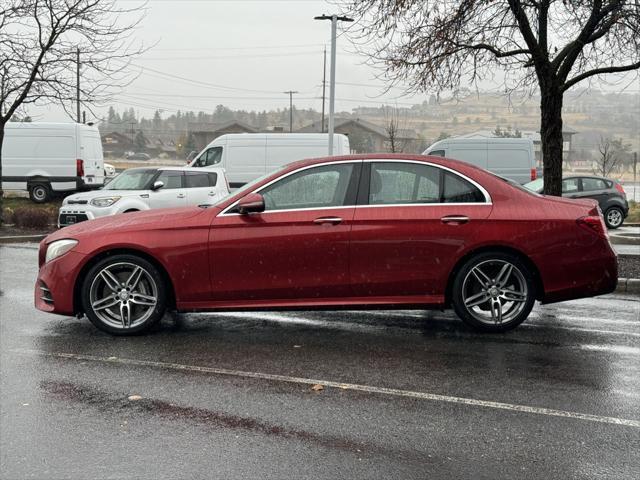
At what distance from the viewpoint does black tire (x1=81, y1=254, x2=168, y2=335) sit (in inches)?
260

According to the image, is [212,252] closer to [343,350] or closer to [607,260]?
[343,350]

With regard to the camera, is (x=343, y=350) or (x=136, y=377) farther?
(x=343, y=350)

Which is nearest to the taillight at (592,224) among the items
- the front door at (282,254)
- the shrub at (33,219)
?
the front door at (282,254)

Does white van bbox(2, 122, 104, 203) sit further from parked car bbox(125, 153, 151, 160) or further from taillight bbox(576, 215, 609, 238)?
parked car bbox(125, 153, 151, 160)

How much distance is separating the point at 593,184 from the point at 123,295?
17.8 meters

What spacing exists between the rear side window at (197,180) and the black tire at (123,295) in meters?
9.39

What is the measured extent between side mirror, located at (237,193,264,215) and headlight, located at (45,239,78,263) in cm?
155

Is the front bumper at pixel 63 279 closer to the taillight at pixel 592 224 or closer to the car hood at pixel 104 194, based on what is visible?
the taillight at pixel 592 224

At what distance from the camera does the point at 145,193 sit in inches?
597

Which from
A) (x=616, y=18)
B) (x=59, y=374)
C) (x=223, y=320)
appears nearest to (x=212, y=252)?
(x=223, y=320)

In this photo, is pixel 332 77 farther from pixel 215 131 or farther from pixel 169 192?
pixel 215 131

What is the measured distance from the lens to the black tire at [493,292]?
6.66 m

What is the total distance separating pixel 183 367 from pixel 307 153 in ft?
72.1

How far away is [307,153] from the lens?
2717 cm
